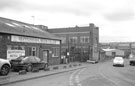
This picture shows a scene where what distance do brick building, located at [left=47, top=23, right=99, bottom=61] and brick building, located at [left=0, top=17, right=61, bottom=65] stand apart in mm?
19529

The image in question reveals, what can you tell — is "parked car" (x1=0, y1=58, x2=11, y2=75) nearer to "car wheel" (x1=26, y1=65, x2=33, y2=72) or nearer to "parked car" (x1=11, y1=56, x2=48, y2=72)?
"parked car" (x1=11, y1=56, x2=48, y2=72)

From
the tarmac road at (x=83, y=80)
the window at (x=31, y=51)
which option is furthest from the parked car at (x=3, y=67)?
the window at (x=31, y=51)

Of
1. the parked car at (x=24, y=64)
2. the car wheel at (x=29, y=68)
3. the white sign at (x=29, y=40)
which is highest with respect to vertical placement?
the white sign at (x=29, y=40)

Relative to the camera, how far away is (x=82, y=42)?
5422cm

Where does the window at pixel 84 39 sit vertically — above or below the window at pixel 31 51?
above

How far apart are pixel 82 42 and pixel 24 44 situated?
33.2 metres

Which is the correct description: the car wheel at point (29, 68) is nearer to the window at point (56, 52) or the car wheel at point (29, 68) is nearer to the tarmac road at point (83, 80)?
the tarmac road at point (83, 80)

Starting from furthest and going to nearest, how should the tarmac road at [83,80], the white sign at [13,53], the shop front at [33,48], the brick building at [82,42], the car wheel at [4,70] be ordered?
the brick building at [82,42] → the shop front at [33,48] → the white sign at [13,53] → the car wheel at [4,70] → the tarmac road at [83,80]

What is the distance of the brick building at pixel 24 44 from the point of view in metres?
19.7

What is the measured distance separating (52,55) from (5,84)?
19.1m

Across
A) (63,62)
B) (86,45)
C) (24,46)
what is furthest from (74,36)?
(24,46)

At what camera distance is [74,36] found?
5591 centimetres

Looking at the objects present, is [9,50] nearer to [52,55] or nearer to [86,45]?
[52,55]

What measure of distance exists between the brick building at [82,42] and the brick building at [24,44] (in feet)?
64.1
